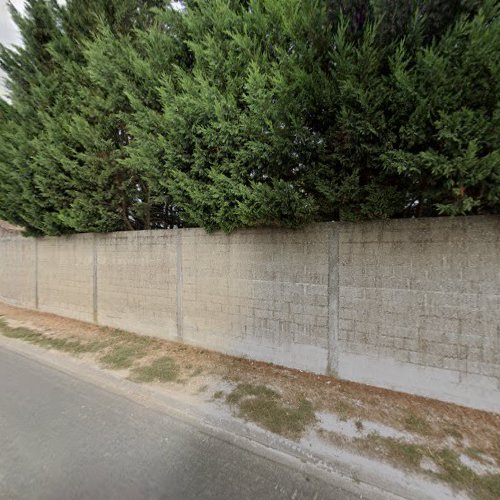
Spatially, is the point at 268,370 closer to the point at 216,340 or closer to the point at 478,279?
the point at 216,340

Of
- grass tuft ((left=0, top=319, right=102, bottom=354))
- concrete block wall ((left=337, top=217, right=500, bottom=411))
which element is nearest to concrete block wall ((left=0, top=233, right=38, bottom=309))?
grass tuft ((left=0, top=319, right=102, bottom=354))

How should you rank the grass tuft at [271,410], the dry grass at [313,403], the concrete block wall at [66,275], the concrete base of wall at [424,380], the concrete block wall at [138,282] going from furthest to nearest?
1. the concrete block wall at [66,275]
2. the concrete block wall at [138,282]
3. the concrete base of wall at [424,380]
4. the grass tuft at [271,410]
5. the dry grass at [313,403]

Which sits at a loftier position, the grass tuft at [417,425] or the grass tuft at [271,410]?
the grass tuft at [417,425]

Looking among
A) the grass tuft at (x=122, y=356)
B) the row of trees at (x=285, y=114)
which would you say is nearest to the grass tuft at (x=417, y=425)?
the row of trees at (x=285, y=114)

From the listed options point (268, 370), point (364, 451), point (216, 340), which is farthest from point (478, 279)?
point (216, 340)

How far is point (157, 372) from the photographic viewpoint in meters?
4.03

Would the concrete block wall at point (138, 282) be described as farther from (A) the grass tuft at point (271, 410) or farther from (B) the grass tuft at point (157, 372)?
(A) the grass tuft at point (271, 410)

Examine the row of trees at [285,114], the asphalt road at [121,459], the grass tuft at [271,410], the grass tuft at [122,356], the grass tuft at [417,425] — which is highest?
the row of trees at [285,114]

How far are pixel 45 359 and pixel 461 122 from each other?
6551mm

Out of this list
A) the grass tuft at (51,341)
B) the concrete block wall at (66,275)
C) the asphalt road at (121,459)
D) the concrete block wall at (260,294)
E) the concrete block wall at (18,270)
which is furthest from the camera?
the concrete block wall at (18,270)

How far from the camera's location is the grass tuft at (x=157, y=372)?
151 inches

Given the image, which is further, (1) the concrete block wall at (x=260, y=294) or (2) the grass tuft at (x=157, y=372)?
(2) the grass tuft at (x=157, y=372)

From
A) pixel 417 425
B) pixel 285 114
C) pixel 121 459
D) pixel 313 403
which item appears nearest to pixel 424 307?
pixel 417 425

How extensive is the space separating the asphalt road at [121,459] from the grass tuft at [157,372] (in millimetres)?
474
